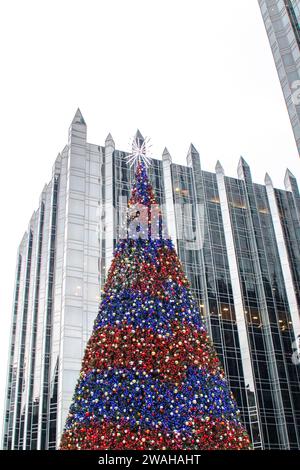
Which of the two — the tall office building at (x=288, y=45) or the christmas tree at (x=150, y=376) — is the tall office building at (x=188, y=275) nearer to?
the tall office building at (x=288, y=45)

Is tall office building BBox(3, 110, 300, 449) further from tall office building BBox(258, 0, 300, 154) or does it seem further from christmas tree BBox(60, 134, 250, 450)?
christmas tree BBox(60, 134, 250, 450)

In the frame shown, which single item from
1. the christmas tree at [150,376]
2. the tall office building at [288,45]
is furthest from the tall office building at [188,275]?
the christmas tree at [150,376]

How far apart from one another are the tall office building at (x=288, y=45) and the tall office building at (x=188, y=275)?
13162mm

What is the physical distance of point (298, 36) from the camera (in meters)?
28.9

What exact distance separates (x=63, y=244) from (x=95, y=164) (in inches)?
279

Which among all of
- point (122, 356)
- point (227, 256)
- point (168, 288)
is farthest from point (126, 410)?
point (227, 256)

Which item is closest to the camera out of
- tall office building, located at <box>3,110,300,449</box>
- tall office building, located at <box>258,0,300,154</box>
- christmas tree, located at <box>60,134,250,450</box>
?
christmas tree, located at <box>60,134,250,450</box>

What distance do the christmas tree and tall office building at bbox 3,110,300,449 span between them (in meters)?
19.1

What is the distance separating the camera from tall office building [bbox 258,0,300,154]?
92.4 ft

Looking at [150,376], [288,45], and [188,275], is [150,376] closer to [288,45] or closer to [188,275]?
[288,45]

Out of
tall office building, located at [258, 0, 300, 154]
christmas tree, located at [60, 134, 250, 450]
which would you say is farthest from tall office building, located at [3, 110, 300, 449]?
christmas tree, located at [60, 134, 250, 450]

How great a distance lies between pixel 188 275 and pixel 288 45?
16.9 metres

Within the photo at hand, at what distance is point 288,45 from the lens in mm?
29828
